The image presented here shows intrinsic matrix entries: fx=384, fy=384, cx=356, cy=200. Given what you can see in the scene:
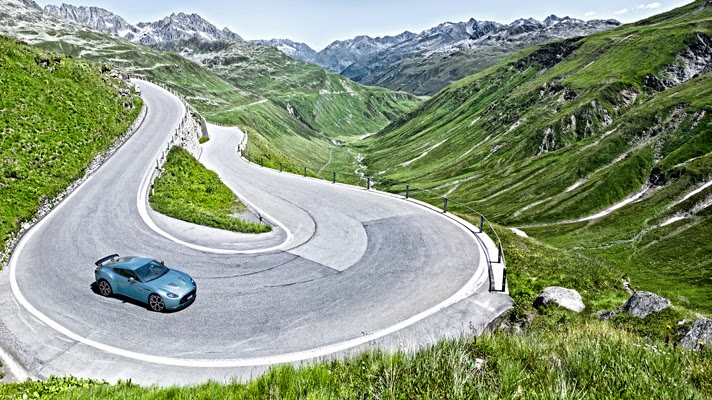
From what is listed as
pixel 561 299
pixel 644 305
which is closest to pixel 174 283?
pixel 561 299

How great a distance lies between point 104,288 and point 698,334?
70.6 feet

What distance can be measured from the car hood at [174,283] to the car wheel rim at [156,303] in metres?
0.44

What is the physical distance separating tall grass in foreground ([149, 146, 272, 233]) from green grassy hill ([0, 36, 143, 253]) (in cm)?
680

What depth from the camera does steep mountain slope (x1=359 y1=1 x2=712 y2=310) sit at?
89.2 m

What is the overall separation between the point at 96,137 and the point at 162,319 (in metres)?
32.5

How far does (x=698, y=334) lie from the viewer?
35.9 ft

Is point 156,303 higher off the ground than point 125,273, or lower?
lower

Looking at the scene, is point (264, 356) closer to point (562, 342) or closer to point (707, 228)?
point (562, 342)

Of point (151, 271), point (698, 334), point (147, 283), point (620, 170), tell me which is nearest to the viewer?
point (698, 334)

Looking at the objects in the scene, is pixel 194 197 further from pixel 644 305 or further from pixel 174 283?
pixel 644 305

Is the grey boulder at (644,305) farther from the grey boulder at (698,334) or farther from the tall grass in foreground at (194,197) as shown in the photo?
the tall grass in foreground at (194,197)

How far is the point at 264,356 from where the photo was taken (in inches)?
510

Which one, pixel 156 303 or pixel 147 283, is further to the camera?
pixel 147 283

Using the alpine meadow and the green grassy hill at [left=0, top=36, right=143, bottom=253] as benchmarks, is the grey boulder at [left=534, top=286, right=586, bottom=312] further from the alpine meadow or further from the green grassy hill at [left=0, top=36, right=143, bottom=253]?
the green grassy hill at [left=0, top=36, right=143, bottom=253]
